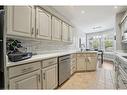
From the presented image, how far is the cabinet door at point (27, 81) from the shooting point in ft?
4.36

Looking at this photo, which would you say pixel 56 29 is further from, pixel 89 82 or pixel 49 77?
pixel 89 82

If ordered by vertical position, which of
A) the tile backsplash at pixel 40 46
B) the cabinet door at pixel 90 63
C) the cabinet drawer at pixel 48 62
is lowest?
the cabinet door at pixel 90 63

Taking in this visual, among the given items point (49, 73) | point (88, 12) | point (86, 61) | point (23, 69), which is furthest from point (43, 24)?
point (86, 61)

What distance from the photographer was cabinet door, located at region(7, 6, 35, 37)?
61.1 inches

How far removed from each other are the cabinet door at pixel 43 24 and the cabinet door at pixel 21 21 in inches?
6.3

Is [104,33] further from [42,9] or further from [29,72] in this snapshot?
[29,72]

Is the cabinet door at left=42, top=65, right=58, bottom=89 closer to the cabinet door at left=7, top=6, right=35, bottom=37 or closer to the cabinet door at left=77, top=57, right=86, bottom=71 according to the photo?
the cabinet door at left=7, top=6, right=35, bottom=37

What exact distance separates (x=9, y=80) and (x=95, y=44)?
8.43 m

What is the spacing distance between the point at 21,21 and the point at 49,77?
1153mm

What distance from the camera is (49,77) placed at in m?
2.14

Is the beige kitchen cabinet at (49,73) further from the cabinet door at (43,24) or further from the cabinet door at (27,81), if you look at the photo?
the cabinet door at (43,24)

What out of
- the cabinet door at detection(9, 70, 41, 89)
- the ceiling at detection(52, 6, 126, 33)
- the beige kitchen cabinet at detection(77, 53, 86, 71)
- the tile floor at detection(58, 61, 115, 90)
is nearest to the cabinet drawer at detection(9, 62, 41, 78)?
the cabinet door at detection(9, 70, 41, 89)

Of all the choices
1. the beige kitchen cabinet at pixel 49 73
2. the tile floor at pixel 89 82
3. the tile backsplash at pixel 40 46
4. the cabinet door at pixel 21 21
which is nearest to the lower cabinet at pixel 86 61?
the tile floor at pixel 89 82

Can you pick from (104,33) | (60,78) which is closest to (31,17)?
(60,78)
